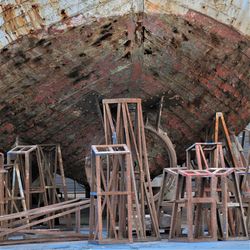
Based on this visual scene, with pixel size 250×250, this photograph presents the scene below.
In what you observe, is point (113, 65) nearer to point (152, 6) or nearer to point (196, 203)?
point (152, 6)

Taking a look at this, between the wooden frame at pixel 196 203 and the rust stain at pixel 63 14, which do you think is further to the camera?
the rust stain at pixel 63 14

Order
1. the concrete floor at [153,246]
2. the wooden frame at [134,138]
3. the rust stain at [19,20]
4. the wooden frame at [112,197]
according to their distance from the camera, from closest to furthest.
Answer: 1. the concrete floor at [153,246]
2. the wooden frame at [112,197]
3. the wooden frame at [134,138]
4. the rust stain at [19,20]

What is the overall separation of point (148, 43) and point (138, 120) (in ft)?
4.44

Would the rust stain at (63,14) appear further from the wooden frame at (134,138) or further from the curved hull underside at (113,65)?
the wooden frame at (134,138)

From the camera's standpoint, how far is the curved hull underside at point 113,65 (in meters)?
9.46

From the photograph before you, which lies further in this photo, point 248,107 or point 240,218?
point 248,107

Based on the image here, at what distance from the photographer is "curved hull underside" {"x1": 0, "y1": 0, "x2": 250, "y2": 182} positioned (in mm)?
9461

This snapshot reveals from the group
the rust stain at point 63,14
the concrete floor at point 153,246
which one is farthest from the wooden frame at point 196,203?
the rust stain at point 63,14

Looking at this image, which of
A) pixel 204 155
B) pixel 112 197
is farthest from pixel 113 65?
pixel 112 197

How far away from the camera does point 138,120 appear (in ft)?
30.0

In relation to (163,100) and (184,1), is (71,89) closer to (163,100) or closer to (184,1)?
(163,100)

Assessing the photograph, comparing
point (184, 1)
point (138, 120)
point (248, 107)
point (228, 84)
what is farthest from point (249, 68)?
point (138, 120)

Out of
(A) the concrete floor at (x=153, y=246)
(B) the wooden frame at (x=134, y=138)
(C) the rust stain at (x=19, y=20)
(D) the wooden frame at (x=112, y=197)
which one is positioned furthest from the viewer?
(C) the rust stain at (x=19, y=20)

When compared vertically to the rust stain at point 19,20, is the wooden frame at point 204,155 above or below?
below
